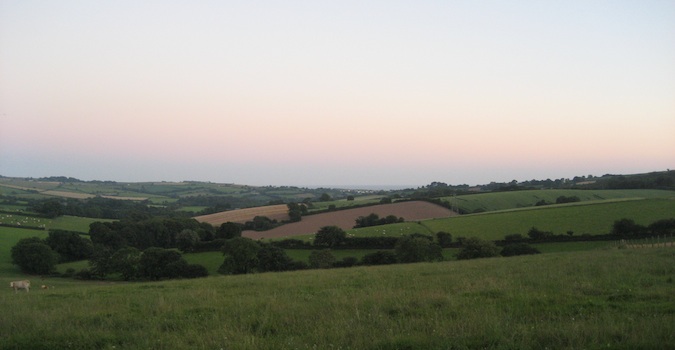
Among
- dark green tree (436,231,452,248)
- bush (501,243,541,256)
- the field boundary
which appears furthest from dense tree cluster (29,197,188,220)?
the field boundary

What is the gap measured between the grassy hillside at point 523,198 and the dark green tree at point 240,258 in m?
47.7

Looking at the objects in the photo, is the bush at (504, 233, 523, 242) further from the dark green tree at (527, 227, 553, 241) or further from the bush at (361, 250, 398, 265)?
the bush at (361, 250, 398, 265)

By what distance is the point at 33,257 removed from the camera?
170 feet

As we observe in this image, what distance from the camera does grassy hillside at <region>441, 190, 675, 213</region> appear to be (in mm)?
81125

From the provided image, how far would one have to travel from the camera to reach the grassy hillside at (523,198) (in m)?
81.1

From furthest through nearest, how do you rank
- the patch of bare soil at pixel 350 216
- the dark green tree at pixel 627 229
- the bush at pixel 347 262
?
the patch of bare soil at pixel 350 216, the dark green tree at pixel 627 229, the bush at pixel 347 262

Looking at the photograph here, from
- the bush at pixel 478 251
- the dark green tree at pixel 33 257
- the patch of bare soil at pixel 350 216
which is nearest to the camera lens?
the bush at pixel 478 251

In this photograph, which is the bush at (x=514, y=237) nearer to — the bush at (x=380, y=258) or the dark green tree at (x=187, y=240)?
the bush at (x=380, y=258)

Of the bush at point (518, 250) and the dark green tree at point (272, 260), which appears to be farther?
the dark green tree at point (272, 260)

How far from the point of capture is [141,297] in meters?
13.7

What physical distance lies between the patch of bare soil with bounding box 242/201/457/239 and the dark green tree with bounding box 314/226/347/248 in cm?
1062

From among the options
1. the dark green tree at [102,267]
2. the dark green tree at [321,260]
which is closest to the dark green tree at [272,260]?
the dark green tree at [321,260]

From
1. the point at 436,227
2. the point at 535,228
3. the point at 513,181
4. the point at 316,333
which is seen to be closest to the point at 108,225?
the point at 436,227

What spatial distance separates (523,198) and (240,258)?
63893 mm
